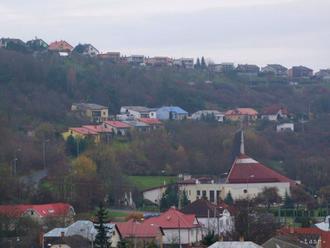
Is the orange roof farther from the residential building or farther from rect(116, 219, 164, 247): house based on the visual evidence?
rect(116, 219, 164, 247): house

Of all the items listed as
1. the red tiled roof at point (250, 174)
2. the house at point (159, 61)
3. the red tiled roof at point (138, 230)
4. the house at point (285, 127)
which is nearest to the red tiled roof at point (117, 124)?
the house at point (285, 127)

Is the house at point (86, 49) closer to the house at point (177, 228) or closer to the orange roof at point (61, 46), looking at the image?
the orange roof at point (61, 46)

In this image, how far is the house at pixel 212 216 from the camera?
163 feet

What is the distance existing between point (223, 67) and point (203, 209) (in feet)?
250

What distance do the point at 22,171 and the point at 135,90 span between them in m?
40.5

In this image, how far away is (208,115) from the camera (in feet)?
303

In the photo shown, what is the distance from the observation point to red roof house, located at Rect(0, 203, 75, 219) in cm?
4953

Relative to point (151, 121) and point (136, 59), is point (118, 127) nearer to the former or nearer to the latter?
point (151, 121)

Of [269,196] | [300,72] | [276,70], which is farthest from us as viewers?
[276,70]

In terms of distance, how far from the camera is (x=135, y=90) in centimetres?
10262

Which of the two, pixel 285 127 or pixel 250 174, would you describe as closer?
pixel 250 174

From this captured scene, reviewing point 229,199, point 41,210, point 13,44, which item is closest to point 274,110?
point 13,44

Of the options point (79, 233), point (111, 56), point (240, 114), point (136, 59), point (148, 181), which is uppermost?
point (111, 56)

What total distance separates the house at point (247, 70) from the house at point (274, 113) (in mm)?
23375
